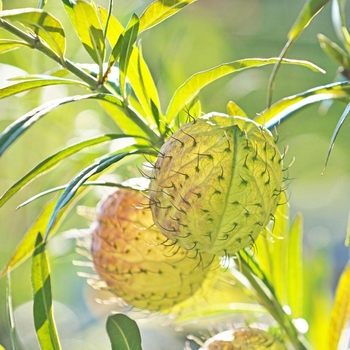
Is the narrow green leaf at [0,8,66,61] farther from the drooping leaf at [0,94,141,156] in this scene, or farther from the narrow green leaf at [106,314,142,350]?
the narrow green leaf at [106,314,142,350]

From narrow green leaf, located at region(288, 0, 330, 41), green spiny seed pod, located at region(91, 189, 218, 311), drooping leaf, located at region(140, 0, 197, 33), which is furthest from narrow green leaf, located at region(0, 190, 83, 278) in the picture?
narrow green leaf, located at region(288, 0, 330, 41)

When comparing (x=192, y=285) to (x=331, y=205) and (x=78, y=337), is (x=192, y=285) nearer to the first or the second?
(x=78, y=337)

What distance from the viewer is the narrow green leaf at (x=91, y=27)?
719 mm

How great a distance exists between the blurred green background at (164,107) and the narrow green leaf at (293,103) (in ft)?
0.30

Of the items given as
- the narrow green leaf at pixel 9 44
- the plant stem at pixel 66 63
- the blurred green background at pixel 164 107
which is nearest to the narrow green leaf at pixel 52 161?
the plant stem at pixel 66 63

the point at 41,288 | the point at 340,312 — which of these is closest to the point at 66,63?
the point at 41,288

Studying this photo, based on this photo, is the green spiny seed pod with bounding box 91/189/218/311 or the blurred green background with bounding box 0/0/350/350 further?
the blurred green background with bounding box 0/0/350/350

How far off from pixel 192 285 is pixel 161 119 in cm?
25

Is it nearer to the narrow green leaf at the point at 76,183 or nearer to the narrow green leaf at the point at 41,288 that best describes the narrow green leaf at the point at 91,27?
the narrow green leaf at the point at 76,183

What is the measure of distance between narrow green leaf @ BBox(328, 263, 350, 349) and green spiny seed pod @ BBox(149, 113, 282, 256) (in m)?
0.34

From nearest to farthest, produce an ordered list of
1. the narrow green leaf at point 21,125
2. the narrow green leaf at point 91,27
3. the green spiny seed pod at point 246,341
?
the narrow green leaf at point 21,125 < the narrow green leaf at point 91,27 < the green spiny seed pod at point 246,341

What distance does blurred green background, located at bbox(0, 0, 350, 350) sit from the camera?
5.13 feet

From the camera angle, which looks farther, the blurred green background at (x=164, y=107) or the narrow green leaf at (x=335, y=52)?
the blurred green background at (x=164, y=107)

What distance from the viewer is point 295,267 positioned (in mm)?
1137
